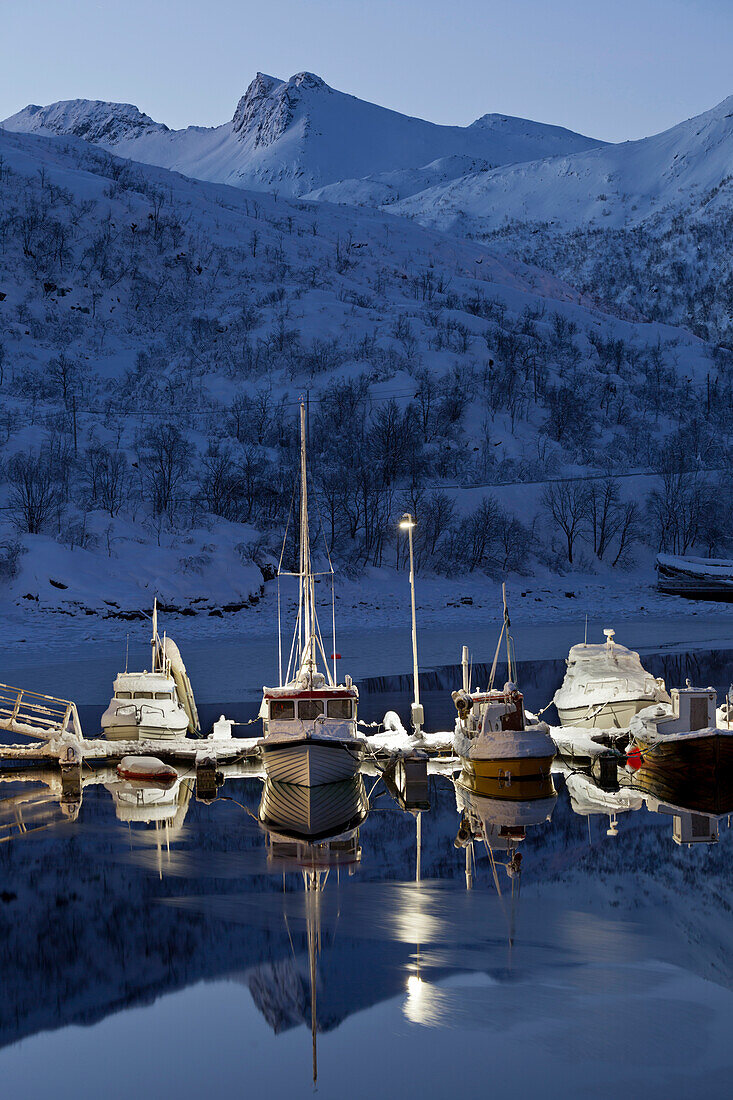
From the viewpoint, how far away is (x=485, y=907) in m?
20.3

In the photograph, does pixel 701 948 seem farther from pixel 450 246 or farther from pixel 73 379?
pixel 450 246

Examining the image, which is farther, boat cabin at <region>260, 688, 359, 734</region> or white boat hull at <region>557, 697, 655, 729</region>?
white boat hull at <region>557, 697, 655, 729</region>

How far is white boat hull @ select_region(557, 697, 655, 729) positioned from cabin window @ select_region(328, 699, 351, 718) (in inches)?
400

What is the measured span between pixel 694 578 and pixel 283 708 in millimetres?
58230

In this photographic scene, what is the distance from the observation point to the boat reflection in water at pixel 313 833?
2038cm

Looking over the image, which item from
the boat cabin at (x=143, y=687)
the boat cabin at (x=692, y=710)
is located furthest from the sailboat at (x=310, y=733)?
the boat cabin at (x=692, y=710)

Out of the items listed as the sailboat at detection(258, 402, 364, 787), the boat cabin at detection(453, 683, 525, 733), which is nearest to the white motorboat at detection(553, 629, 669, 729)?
the boat cabin at detection(453, 683, 525, 733)

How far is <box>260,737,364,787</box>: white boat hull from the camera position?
30328 mm

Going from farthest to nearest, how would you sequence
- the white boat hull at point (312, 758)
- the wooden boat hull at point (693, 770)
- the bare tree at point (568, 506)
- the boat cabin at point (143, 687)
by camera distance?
the bare tree at point (568, 506), the boat cabin at point (143, 687), the wooden boat hull at point (693, 770), the white boat hull at point (312, 758)

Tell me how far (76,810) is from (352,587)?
166ft

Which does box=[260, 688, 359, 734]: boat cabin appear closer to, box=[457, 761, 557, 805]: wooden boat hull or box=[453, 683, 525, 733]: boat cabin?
box=[453, 683, 525, 733]: boat cabin

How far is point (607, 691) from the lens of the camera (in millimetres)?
38625

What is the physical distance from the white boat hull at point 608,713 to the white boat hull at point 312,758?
10768 mm

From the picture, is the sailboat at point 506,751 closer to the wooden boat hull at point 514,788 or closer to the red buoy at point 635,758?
the wooden boat hull at point 514,788
